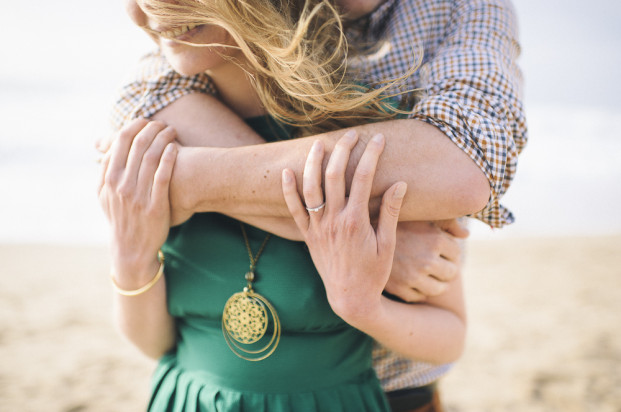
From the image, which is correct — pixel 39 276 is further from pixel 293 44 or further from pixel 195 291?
pixel 293 44

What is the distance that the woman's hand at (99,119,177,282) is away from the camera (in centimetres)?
125

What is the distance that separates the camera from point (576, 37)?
2798 cm

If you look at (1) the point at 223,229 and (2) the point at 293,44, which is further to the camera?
(1) the point at 223,229

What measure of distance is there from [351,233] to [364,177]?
14 cm

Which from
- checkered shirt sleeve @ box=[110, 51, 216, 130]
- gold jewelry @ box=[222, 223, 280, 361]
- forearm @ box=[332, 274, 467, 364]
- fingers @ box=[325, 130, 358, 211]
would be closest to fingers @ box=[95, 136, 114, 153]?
checkered shirt sleeve @ box=[110, 51, 216, 130]

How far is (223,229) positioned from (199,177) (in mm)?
243

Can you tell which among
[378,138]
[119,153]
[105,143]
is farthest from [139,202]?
[378,138]

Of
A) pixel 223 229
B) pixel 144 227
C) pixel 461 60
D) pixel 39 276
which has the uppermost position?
pixel 461 60

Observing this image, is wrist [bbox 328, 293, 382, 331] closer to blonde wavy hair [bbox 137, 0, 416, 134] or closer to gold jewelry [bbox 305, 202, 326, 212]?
gold jewelry [bbox 305, 202, 326, 212]

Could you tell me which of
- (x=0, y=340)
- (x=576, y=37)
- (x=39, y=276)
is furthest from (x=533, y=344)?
(x=576, y=37)

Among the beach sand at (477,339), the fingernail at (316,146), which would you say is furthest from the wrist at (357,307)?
the beach sand at (477,339)

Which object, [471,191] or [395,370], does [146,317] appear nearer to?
[395,370]

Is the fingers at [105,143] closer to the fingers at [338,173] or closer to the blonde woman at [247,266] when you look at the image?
the blonde woman at [247,266]

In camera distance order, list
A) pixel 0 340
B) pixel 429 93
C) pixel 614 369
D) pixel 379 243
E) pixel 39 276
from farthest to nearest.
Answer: pixel 39 276
pixel 0 340
pixel 614 369
pixel 429 93
pixel 379 243
